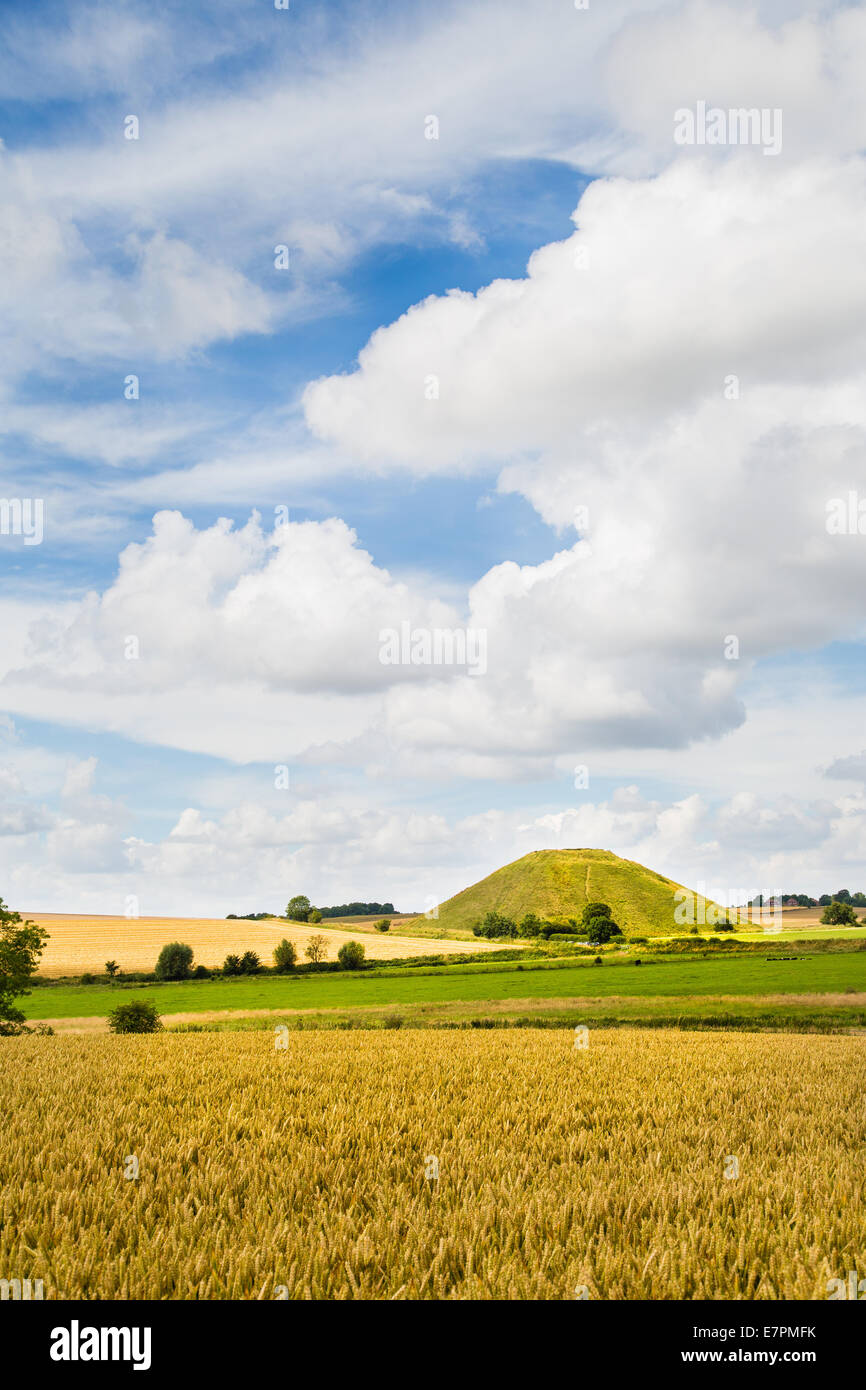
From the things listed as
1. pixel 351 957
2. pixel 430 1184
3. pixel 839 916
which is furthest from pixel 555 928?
pixel 430 1184

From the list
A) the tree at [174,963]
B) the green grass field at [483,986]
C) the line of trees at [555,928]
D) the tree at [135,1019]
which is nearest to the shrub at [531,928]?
the line of trees at [555,928]

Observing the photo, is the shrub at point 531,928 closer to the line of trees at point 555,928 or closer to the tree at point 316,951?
the line of trees at point 555,928

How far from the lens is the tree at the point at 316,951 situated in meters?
101

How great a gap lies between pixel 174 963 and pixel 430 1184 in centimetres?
8970

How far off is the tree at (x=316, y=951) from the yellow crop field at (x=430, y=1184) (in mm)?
88825

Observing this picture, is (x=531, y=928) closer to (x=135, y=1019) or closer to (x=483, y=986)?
(x=483, y=986)

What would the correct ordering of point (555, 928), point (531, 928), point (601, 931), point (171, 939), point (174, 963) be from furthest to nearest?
point (555, 928)
point (531, 928)
point (601, 931)
point (171, 939)
point (174, 963)

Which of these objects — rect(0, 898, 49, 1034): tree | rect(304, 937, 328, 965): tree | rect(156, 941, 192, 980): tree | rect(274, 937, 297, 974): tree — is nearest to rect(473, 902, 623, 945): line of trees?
rect(304, 937, 328, 965): tree

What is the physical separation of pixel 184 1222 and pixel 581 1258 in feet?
10.7

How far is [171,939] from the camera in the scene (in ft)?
357

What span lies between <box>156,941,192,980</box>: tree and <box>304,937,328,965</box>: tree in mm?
15637
